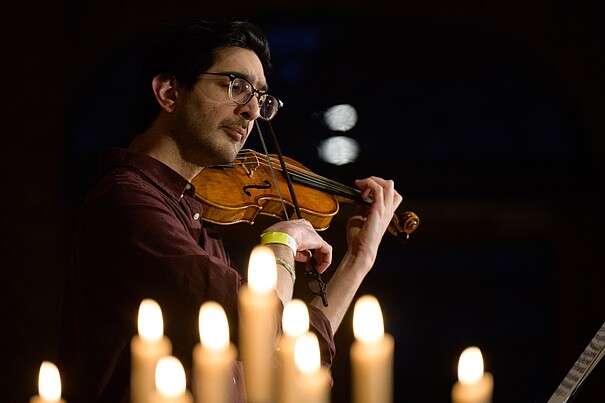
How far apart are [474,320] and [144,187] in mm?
2282

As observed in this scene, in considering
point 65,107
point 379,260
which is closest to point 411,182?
point 379,260

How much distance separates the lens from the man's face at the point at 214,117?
1799 mm

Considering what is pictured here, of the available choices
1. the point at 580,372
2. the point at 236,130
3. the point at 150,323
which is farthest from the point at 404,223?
the point at 150,323

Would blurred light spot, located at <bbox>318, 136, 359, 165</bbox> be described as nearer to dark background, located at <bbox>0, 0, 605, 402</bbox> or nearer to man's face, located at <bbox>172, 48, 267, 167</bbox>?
dark background, located at <bbox>0, 0, 605, 402</bbox>

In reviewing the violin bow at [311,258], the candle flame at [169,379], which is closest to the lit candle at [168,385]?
the candle flame at [169,379]

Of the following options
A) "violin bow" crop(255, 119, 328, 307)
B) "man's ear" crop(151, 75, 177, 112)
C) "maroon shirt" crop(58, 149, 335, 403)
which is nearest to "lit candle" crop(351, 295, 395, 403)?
"maroon shirt" crop(58, 149, 335, 403)

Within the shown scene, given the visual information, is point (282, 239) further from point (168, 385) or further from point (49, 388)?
point (168, 385)

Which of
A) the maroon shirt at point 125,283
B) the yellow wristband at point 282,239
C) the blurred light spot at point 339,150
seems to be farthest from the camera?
the blurred light spot at point 339,150

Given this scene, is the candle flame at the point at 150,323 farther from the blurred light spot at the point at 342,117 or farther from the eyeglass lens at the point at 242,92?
the blurred light spot at the point at 342,117

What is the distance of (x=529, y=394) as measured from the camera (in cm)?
359

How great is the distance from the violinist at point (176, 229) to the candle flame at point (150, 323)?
0.51 meters

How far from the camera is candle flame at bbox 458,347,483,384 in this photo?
0.76m

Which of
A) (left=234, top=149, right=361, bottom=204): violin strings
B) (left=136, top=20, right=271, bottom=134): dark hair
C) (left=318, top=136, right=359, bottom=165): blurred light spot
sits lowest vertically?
(left=234, top=149, right=361, bottom=204): violin strings

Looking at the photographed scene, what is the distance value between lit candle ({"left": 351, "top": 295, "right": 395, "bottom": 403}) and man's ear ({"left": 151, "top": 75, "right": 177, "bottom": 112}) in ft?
3.67
